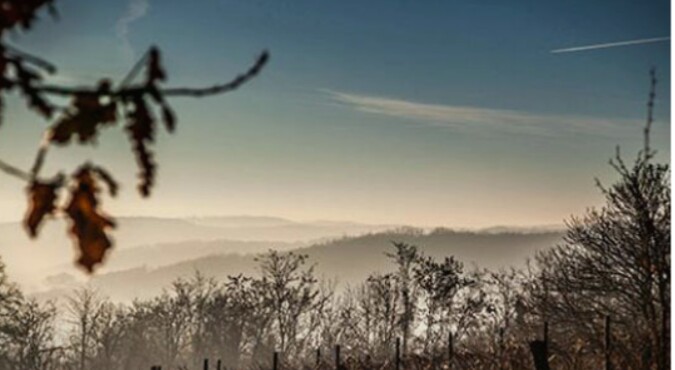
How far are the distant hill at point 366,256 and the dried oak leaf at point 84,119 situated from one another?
939 centimetres

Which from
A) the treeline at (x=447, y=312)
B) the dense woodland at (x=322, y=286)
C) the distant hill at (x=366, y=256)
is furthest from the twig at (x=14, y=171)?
the distant hill at (x=366, y=256)

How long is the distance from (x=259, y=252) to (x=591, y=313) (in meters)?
11.8

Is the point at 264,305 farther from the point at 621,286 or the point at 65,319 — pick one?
the point at 621,286

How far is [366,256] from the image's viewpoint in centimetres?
7475

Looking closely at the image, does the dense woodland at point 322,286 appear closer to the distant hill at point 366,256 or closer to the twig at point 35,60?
the twig at point 35,60

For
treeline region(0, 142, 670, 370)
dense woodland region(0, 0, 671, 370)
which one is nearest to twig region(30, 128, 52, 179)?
dense woodland region(0, 0, 671, 370)

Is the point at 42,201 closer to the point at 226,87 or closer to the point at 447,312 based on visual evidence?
the point at 226,87

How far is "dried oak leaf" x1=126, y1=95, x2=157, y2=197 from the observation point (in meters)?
0.70

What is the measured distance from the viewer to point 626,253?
8.66m

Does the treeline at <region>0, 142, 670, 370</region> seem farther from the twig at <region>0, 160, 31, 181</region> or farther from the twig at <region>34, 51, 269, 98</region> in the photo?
the twig at <region>0, 160, 31, 181</region>

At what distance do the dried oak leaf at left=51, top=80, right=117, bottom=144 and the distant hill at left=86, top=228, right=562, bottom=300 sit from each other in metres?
9.39

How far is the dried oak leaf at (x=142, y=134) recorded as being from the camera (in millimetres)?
698

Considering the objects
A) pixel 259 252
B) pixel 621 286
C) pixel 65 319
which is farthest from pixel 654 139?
pixel 65 319

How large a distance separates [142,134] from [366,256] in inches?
2926
